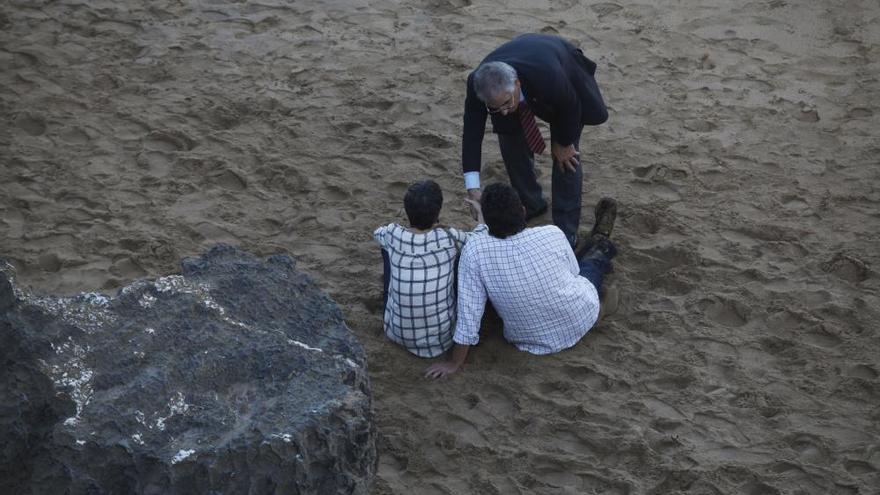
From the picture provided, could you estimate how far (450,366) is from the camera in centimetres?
506

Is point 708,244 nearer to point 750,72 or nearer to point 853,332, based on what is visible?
point 853,332

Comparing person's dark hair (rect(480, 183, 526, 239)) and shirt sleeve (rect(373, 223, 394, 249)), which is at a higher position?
person's dark hair (rect(480, 183, 526, 239))

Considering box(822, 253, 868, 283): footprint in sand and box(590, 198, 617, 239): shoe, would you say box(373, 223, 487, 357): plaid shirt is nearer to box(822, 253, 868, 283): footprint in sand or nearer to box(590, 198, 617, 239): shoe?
box(590, 198, 617, 239): shoe

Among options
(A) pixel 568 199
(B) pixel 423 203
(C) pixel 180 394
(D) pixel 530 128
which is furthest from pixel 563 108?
(C) pixel 180 394

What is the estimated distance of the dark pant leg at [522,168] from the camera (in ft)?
18.8

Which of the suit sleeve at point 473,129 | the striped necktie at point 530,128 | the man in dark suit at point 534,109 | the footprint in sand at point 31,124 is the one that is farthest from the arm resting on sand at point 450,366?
the footprint in sand at point 31,124

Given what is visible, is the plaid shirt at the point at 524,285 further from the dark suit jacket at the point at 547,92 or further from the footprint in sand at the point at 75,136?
the footprint in sand at the point at 75,136

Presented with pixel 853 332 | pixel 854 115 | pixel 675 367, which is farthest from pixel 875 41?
pixel 675 367

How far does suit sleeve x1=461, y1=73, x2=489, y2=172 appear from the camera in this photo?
5426mm

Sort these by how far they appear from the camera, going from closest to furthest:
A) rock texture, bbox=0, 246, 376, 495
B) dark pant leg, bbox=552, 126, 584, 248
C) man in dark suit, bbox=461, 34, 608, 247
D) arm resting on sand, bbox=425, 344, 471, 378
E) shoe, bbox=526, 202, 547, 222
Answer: rock texture, bbox=0, 246, 376, 495, arm resting on sand, bbox=425, 344, 471, 378, man in dark suit, bbox=461, 34, 608, 247, dark pant leg, bbox=552, 126, 584, 248, shoe, bbox=526, 202, 547, 222

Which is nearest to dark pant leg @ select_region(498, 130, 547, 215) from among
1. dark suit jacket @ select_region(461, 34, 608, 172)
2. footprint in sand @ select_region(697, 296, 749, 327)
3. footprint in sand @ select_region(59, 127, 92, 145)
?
dark suit jacket @ select_region(461, 34, 608, 172)

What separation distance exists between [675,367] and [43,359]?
2.69m

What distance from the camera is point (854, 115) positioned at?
6.71 meters

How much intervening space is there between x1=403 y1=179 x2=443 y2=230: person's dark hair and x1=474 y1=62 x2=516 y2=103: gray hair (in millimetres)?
476
